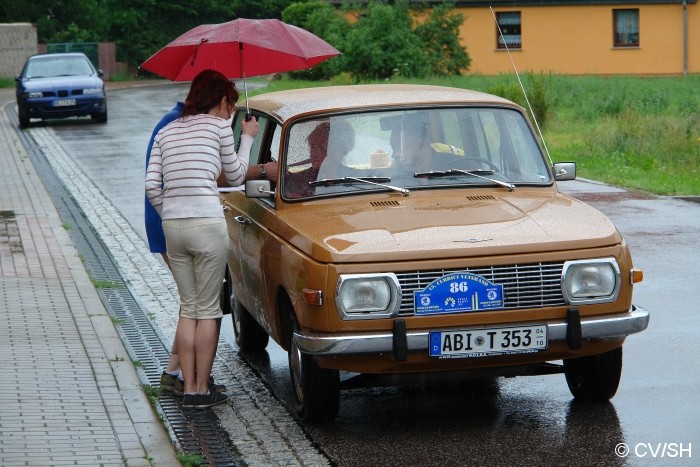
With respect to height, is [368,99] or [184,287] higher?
[368,99]

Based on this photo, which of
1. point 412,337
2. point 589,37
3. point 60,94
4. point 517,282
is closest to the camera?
point 412,337

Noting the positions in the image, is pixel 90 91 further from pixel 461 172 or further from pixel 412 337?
pixel 412 337

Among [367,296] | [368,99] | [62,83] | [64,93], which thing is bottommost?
[367,296]

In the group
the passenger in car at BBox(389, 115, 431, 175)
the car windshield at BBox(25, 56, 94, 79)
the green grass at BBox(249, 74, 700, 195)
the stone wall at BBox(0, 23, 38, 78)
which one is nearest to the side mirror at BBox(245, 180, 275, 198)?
the passenger in car at BBox(389, 115, 431, 175)

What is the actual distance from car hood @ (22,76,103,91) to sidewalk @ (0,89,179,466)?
1838 cm

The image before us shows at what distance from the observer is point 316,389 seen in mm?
6875

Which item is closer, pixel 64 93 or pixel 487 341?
pixel 487 341

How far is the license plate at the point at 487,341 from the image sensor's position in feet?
21.1

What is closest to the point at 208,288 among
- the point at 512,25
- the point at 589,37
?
the point at 589,37

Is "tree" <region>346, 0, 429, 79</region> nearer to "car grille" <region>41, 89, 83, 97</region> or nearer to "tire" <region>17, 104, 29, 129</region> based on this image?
"car grille" <region>41, 89, 83, 97</region>

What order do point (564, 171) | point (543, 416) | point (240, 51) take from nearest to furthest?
point (543, 416), point (564, 171), point (240, 51)

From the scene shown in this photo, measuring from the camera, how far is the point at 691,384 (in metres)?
7.62

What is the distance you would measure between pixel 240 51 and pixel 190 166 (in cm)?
133

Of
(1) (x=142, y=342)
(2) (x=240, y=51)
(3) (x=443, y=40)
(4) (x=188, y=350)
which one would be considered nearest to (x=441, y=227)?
(4) (x=188, y=350)
